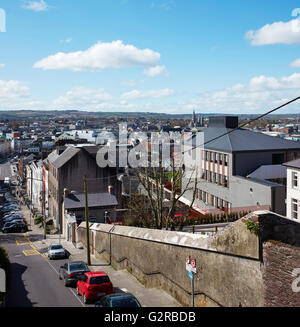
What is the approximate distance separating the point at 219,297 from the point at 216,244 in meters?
1.79

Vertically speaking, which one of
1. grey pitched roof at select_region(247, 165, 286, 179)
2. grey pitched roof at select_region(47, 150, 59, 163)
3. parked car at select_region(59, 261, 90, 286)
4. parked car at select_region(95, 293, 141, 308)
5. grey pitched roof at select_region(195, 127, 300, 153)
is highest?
grey pitched roof at select_region(195, 127, 300, 153)

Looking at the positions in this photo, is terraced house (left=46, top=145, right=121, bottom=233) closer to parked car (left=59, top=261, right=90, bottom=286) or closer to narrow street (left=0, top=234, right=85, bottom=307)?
narrow street (left=0, top=234, right=85, bottom=307)

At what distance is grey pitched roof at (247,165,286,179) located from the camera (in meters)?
45.1

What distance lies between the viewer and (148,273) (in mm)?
19250

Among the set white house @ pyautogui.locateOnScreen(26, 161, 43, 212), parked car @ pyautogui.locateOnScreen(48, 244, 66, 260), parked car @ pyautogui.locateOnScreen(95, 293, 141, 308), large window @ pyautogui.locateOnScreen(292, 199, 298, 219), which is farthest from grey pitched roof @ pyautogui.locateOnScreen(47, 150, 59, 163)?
parked car @ pyautogui.locateOnScreen(95, 293, 141, 308)

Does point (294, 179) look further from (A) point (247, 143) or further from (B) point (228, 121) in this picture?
(B) point (228, 121)

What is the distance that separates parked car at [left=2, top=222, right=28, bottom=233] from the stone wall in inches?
1713

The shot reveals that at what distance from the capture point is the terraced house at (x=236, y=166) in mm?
43719

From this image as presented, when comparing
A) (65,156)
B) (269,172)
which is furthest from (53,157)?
(269,172)

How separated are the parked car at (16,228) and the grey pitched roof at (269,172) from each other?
117ft

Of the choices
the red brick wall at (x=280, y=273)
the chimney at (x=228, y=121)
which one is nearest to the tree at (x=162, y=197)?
the red brick wall at (x=280, y=273)

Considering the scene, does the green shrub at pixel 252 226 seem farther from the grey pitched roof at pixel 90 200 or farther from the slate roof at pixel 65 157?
the slate roof at pixel 65 157
